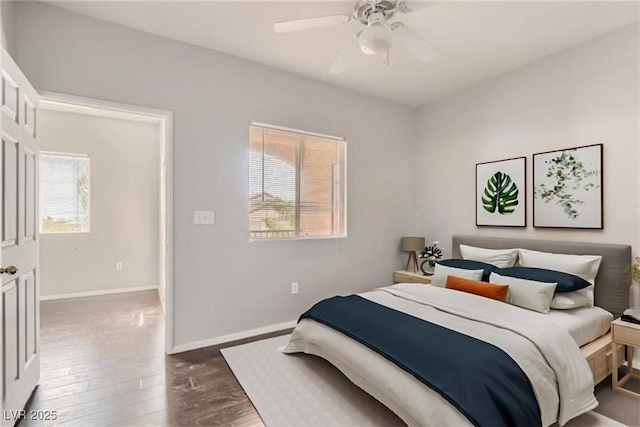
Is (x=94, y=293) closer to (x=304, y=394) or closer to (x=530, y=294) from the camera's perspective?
(x=304, y=394)

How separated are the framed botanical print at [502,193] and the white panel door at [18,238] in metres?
4.18

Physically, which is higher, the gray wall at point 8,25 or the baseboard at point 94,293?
the gray wall at point 8,25

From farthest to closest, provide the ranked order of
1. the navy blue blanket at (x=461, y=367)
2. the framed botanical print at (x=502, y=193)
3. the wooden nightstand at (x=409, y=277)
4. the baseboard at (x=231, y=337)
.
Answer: the wooden nightstand at (x=409, y=277) < the framed botanical print at (x=502, y=193) < the baseboard at (x=231, y=337) < the navy blue blanket at (x=461, y=367)

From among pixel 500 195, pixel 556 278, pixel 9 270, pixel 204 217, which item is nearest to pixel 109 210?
pixel 204 217

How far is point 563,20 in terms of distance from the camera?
2.65 meters

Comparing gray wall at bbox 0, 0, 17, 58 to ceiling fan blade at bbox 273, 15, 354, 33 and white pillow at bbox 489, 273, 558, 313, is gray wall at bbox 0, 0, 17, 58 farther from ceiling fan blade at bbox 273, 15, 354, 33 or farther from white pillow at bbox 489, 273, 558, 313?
white pillow at bbox 489, 273, 558, 313

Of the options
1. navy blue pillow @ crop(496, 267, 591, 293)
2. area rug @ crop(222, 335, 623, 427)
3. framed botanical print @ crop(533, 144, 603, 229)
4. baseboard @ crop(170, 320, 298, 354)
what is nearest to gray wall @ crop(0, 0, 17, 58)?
baseboard @ crop(170, 320, 298, 354)

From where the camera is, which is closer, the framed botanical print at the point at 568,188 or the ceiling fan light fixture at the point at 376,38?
the ceiling fan light fixture at the point at 376,38

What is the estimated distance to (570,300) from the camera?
2.54 m

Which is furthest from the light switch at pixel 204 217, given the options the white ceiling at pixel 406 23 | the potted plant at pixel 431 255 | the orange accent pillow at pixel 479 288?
the potted plant at pixel 431 255

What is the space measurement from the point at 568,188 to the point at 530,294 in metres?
1.24

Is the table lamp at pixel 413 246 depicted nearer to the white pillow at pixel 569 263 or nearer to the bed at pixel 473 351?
the white pillow at pixel 569 263

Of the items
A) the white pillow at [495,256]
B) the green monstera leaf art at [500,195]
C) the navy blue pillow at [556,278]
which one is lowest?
the navy blue pillow at [556,278]

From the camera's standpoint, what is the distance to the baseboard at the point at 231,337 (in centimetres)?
301
